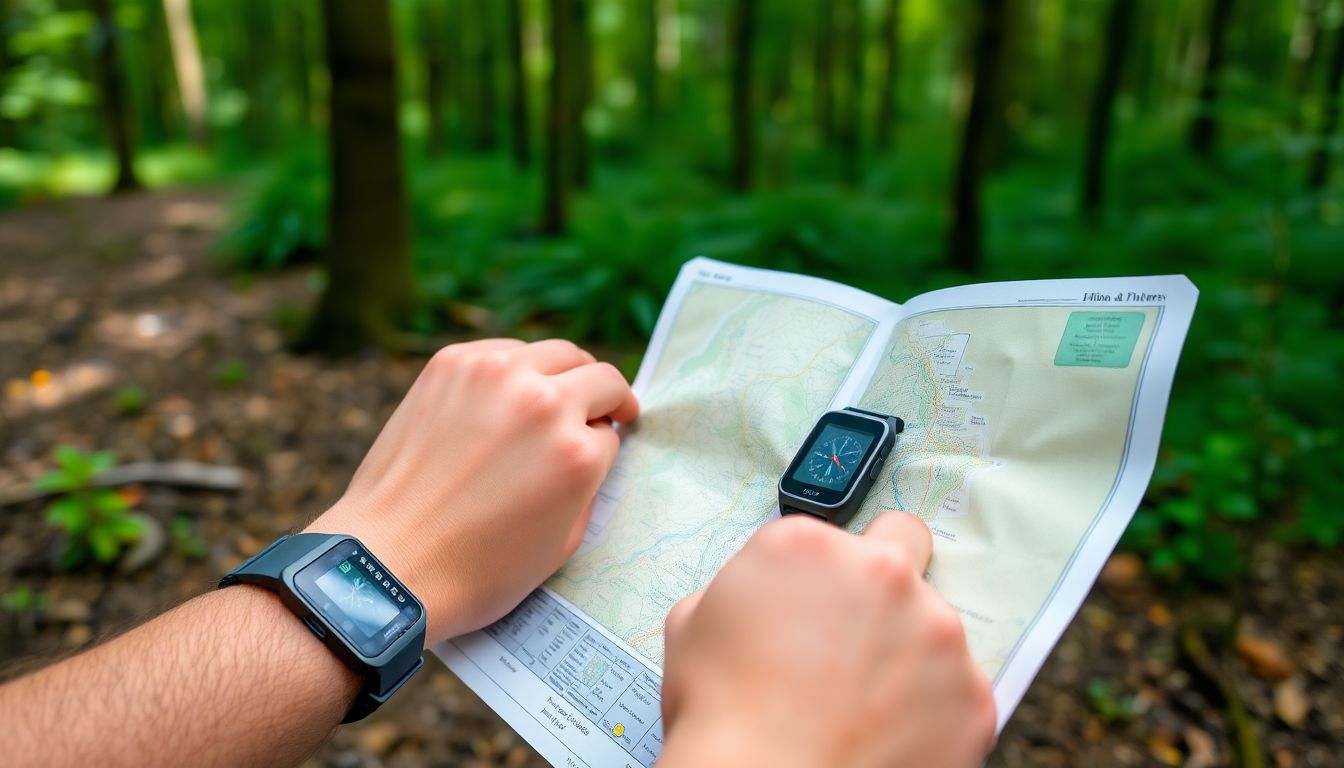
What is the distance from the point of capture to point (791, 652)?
28.4 inches

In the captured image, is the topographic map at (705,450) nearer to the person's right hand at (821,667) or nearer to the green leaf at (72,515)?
the person's right hand at (821,667)

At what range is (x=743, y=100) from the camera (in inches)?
419

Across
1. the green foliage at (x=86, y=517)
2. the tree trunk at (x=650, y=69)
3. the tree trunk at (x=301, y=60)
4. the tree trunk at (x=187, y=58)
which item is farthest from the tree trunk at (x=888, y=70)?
the tree trunk at (x=301, y=60)

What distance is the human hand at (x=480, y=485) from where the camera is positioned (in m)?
1.08

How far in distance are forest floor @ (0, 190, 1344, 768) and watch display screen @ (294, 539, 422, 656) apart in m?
0.22

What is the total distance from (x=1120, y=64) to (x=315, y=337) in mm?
8029

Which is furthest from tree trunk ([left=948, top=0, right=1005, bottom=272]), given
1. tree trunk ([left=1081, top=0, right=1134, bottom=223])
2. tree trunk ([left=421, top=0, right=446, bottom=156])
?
tree trunk ([left=421, top=0, right=446, bottom=156])

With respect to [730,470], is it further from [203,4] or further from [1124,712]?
[203,4]

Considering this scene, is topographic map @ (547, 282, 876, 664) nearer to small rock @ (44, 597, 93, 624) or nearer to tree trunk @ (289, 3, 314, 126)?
small rock @ (44, 597, 93, 624)

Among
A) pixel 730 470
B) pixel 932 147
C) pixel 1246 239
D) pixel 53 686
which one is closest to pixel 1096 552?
pixel 730 470

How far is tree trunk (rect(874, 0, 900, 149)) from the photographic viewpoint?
14.1 meters

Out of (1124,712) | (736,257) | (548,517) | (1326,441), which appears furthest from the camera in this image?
(736,257)

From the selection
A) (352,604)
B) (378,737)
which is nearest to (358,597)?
(352,604)

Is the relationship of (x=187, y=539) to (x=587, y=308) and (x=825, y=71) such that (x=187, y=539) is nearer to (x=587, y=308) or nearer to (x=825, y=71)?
(x=587, y=308)
